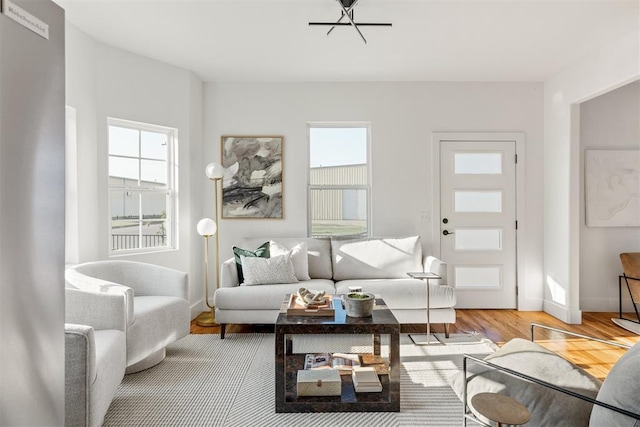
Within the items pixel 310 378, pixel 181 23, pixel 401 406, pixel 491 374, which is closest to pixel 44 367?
pixel 310 378

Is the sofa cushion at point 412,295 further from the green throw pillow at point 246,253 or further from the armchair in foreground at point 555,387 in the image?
the armchair in foreground at point 555,387

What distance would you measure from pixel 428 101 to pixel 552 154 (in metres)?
1.47

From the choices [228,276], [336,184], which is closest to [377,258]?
[336,184]

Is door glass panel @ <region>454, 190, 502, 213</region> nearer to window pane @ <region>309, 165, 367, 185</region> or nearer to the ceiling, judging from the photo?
window pane @ <region>309, 165, 367, 185</region>

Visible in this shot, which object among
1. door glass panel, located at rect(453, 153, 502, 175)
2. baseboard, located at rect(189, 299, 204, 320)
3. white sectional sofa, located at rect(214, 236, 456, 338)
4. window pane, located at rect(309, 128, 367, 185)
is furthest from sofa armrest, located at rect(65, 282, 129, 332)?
door glass panel, located at rect(453, 153, 502, 175)

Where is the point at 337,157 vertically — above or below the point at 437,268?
above

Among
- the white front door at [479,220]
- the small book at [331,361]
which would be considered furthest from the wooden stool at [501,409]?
the white front door at [479,220]

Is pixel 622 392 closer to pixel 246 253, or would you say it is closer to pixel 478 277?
pixel 246 253

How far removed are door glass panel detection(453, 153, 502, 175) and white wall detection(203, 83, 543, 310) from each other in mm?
303

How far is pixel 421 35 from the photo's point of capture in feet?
10.4

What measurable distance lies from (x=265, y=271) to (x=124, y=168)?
170 cm

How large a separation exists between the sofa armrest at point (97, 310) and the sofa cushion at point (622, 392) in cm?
236

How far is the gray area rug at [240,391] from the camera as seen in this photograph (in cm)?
204

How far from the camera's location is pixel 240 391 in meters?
2.37
